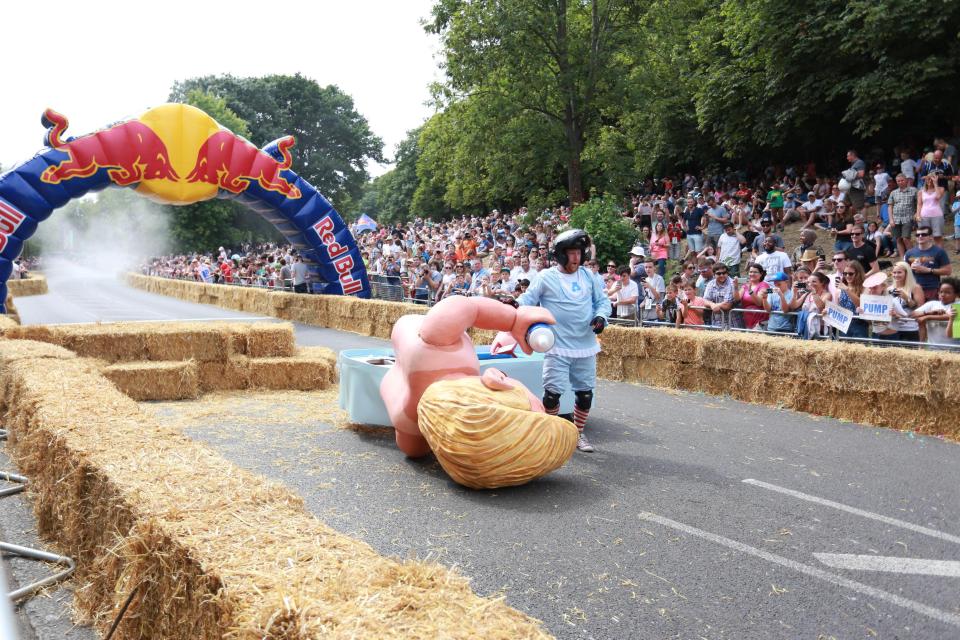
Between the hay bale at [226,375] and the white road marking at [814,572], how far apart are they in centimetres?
705

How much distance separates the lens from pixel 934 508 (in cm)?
542

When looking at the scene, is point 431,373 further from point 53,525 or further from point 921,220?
point 921,220

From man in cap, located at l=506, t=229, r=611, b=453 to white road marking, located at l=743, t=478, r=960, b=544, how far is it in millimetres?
1704

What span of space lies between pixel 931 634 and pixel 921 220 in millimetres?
12288

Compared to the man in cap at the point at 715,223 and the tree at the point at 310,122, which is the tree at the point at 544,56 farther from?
the tree at the point at 310,122

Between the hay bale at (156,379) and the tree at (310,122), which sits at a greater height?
the tree at (310,122)

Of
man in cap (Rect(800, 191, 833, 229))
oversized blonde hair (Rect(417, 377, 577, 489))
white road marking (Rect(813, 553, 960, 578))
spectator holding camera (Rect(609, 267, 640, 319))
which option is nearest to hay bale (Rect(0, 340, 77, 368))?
oversized blonde hair (Rect(417, 377, 577, 489))

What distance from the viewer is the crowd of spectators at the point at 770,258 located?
31.6 ft

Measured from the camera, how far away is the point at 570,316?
673 centimetres

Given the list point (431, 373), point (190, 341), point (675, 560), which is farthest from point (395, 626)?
point (190, 341)

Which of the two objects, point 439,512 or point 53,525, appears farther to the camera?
point 439,512

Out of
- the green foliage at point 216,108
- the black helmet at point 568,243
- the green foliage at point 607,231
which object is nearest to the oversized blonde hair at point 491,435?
the black helmet at point 568,243

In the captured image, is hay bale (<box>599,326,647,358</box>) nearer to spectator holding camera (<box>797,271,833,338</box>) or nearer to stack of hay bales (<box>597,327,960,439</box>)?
stack of hay bales (<box>597,327,960,439</box>)

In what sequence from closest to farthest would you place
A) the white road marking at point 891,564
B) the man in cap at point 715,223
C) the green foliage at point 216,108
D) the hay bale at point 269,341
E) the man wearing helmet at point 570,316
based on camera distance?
the white road marking at point 891,564
the man wearing helmet at point 570,316
the hay bale at point 269,341
the man in cap at point 715,223
the green foliage at point 216,108
